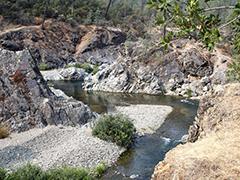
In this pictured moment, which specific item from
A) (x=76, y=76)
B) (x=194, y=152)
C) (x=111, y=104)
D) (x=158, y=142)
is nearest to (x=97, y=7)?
(x=76, y=76)

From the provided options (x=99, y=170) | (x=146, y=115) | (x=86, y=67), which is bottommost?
(x=86, y=67)

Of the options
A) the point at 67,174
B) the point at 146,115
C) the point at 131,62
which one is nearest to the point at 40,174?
the point at 67,174

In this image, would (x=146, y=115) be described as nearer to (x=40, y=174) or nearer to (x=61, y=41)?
(x=40, y=174)

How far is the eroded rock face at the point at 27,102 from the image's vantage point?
2934cm

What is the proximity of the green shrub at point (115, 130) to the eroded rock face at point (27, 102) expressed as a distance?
3.30 meters

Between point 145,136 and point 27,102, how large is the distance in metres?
8.68

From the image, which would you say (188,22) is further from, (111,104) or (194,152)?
(111,104)

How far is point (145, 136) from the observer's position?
1214 inches

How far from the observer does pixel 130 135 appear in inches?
1121

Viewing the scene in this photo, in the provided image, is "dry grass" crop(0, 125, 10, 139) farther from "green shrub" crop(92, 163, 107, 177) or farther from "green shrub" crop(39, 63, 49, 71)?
"green shrub" crop(39, 63, 49, 71)

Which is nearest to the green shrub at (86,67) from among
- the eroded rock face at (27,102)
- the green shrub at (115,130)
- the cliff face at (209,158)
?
the eroded rock face at (27,102)

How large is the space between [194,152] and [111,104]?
35.8 m

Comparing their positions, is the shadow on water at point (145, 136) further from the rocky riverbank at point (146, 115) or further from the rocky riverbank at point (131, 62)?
the rocky riverbank at point (131, 62)

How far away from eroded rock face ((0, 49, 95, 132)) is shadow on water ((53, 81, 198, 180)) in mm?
5764
